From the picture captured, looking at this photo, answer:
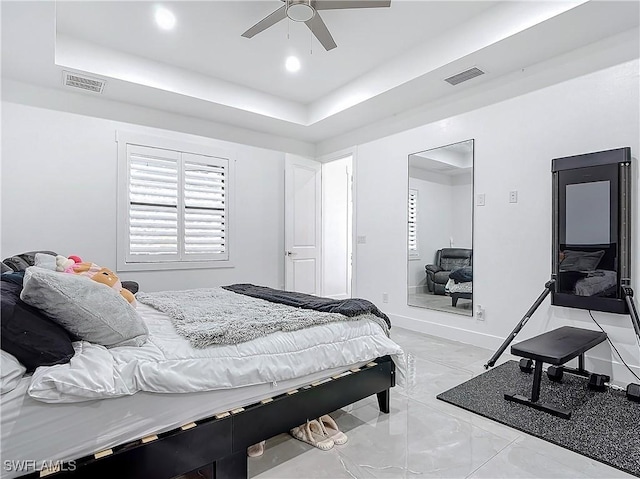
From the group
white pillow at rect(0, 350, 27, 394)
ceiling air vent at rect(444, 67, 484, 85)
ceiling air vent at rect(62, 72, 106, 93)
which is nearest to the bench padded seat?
ceiling air vent at rect(444, 67, 484, 85)

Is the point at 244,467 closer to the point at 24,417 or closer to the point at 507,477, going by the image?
the point at 24,417

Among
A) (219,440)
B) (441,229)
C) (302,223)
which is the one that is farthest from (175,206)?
(219,440)

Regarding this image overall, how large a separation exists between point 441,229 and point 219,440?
3.39 metres

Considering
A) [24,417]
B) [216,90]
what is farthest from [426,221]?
[24,417]

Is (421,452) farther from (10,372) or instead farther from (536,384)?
(10,372)

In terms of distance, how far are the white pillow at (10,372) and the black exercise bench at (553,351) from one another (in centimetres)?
259

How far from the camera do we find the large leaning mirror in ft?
13.1

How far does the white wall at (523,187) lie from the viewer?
2.92m

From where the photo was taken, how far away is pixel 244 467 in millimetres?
1637

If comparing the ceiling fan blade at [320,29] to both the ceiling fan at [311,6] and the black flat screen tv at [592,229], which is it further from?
the black flat screen tv at [592,229]

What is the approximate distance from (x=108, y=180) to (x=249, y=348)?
11.2ft

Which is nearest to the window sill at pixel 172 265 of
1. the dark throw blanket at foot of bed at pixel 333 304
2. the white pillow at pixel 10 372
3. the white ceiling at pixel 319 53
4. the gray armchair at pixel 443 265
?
the white ceiling at pixel 319 53

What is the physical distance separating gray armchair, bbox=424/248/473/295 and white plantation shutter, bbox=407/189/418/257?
275mm

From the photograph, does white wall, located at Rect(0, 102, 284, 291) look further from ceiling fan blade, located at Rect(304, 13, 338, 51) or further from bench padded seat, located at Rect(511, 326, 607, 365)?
bench padded seat, located at Rect(511, 326, 607, 365)
